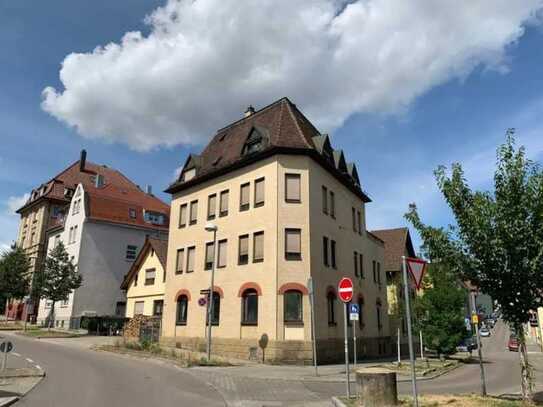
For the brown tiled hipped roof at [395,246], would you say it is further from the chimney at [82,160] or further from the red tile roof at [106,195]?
the chimney at [82,160]

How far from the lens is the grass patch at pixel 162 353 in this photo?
19.3 metres

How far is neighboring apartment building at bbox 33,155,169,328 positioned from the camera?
44594 millimetres

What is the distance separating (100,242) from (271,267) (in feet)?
94.4

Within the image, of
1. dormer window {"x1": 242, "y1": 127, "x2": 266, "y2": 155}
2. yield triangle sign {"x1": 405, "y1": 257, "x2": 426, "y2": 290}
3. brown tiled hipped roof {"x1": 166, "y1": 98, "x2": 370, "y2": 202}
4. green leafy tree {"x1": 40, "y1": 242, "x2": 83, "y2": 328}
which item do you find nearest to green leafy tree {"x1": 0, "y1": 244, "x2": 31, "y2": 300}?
green leafy tree {"x1": 40, "y1": 242, "x2": 83, "y2": 328}

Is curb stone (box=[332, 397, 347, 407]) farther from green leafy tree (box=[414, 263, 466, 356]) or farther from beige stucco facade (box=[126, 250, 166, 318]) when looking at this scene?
beige stucco facade (box=[126, 250, 166, 318])

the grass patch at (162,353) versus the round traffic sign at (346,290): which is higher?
the round traffic sign at (346,290)

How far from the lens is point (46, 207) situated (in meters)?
58.1

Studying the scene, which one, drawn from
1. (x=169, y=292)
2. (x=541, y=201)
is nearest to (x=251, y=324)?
Answer: (x=169, y=292)

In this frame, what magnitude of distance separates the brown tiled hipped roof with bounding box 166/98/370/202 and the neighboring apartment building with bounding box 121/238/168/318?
8.21 metres

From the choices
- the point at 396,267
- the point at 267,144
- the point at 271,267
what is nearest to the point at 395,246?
the point at 396,267

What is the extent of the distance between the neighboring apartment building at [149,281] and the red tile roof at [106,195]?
10089 mm

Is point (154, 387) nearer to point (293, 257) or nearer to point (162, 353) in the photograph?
point (162, 353)

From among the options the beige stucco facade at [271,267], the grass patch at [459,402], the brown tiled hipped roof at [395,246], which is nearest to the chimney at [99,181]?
the beige stucco facade at [271,267]

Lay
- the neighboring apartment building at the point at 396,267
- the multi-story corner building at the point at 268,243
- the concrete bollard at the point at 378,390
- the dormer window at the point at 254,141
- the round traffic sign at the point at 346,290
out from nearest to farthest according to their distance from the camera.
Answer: the concrete bollard at the point at 378,390, the round traffic sign at the point at 346,290, the multi-story corner building at the point at 268,243, the dormer window at the point at 254,141, the neighboring apartment building at the point at 396,267
